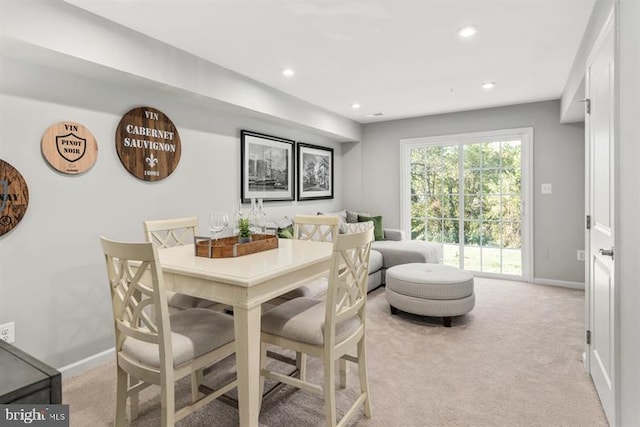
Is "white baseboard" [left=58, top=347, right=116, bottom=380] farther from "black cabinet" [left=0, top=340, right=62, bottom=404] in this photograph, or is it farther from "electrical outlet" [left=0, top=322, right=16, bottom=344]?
"black cabinet" [left=0, top=340, right=62, bottom=404]

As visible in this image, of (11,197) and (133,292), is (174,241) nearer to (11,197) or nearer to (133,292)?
(11,197)

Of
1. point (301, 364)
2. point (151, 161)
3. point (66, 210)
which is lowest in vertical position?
point (301, 364)

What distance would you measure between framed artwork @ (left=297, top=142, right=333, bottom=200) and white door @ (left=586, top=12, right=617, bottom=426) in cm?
328

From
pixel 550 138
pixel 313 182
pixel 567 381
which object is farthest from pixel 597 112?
pixel 313 182

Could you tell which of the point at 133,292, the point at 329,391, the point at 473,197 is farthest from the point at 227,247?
the point at 473,197

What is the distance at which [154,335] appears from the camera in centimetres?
148

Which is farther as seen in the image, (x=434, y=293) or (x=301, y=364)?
(x=434, y=293)

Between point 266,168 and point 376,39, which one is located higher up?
point 376,39

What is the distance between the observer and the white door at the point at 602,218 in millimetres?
1798

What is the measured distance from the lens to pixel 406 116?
5.47m

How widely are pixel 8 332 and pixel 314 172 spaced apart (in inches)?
151

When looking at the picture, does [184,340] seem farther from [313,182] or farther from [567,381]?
[313,182]

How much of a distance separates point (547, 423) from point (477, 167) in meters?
3.88

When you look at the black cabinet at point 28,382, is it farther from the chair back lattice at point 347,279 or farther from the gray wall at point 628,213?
the gray wall at point 628,213
